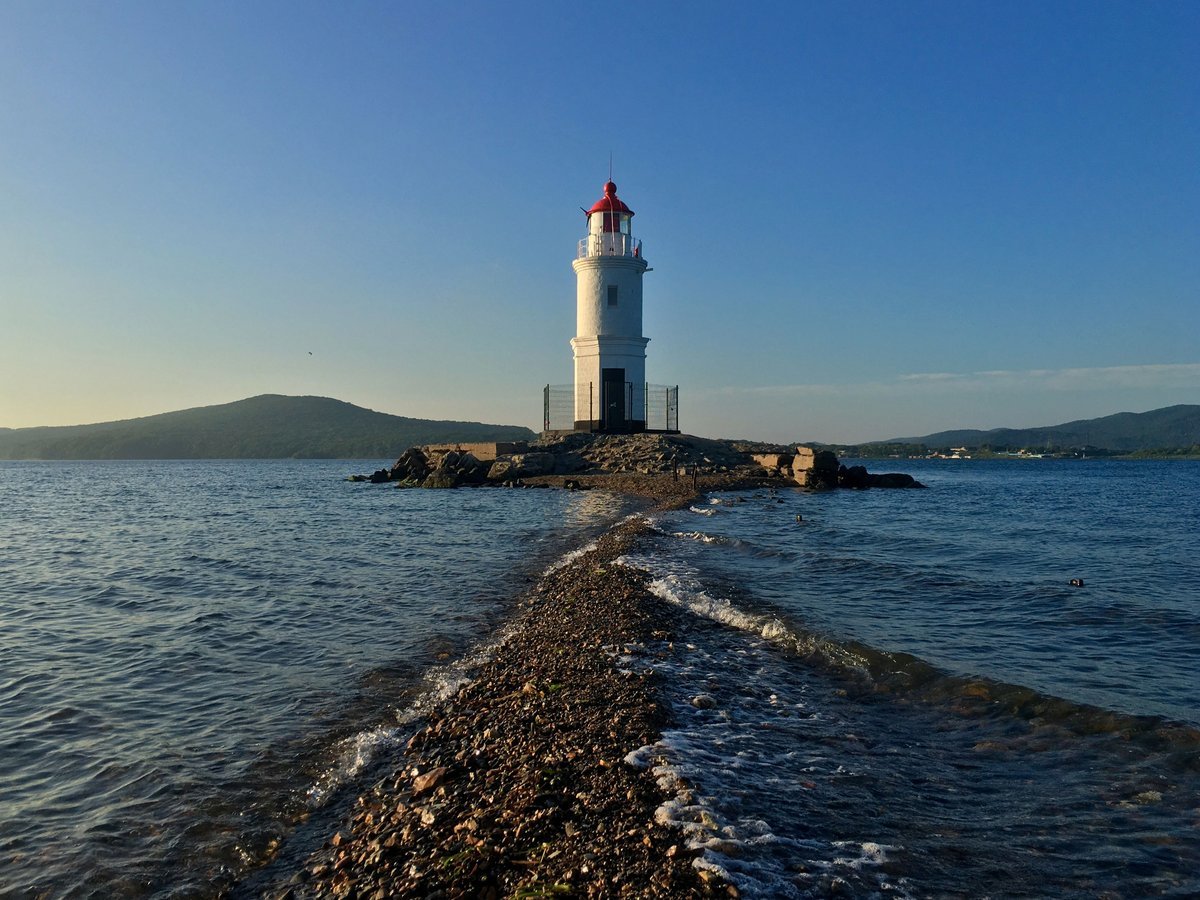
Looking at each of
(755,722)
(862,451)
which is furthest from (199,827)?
(862,451)

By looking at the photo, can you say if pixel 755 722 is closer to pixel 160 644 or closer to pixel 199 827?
pixel 199 827

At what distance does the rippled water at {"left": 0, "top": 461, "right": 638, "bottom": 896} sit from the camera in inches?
205

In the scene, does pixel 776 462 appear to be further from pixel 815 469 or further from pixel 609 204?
pixel 609 204

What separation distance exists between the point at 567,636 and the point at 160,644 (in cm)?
575

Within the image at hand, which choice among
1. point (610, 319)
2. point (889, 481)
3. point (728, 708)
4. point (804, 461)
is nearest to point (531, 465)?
point (610, 319)

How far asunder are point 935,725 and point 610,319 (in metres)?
37.0

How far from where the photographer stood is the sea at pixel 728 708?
466cm

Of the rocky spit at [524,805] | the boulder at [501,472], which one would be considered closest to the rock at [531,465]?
the boulder at [501,472]

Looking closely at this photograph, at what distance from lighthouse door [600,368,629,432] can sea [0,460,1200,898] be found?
83.6ft

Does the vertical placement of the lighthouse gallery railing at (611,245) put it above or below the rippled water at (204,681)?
above

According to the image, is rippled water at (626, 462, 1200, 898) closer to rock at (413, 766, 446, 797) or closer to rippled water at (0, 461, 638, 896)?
rock at (413, 766, 446, 797)

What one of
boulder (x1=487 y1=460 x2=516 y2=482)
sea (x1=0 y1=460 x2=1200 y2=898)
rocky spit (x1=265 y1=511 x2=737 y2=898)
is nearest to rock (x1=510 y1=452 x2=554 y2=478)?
boulder (x1=487 y1=460 x2=516 y2=482)

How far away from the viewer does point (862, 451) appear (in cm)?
17125

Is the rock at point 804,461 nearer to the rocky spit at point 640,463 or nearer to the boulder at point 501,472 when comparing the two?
the rocky spit at point 640,463
